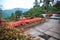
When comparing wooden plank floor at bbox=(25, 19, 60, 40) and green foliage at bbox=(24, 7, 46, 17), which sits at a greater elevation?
green foliage at bbox=(24, 7, 46, 17)

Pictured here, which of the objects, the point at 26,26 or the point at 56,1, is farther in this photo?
the point at 56,1

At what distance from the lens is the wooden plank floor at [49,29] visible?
2.19 meters

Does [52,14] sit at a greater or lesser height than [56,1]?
lesser

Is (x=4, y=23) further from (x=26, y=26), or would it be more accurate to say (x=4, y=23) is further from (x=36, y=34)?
(x=36, y=34)

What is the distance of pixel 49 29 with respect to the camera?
7.48 feet

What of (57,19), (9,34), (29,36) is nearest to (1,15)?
(9,34)

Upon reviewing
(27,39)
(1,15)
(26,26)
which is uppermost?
(1,15)

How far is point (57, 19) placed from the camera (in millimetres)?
2361

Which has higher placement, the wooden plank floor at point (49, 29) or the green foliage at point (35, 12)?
the green foliage at point (35, 12)

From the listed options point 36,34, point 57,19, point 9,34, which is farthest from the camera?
point 57,19

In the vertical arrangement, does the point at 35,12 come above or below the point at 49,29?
above

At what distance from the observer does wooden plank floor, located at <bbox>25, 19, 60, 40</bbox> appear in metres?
2.19

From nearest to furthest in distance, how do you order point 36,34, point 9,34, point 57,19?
point 9,34 → point 36,34 → point 57,19

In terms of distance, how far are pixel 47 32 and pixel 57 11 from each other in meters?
0.35
